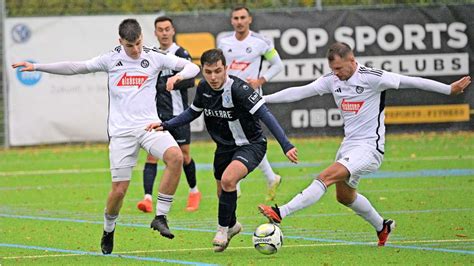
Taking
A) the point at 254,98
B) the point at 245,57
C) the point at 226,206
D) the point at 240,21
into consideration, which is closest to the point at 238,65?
the point at 245,57

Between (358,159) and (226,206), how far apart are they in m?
1.29

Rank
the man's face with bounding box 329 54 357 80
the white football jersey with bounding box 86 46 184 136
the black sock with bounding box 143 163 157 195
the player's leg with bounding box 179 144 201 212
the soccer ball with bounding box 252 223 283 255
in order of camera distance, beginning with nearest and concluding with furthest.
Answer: the soccer ball with bounding box 252 223 283 255 → the man's face with bounding box 329 54 357 80 → the white football jersey with bounding box 86 46 184 136 → the black sock with bounding box 143 163 157 195 → the player's leg with bounding box 179 144 201 212

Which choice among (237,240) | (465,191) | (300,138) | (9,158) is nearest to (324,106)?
(300,138)

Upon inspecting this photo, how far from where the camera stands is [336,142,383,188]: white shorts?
404 inches

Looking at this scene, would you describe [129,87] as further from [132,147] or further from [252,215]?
[252,215]

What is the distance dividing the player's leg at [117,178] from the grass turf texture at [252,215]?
0.62 feet

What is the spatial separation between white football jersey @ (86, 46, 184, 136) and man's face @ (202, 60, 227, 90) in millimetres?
827

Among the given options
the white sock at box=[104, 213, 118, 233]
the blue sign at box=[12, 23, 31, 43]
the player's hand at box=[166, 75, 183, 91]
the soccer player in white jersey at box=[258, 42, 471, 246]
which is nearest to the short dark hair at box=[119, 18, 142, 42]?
the player's hand at box=[166, 75, 183, 91]

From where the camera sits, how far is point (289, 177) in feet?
55.9

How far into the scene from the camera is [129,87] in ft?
35.0

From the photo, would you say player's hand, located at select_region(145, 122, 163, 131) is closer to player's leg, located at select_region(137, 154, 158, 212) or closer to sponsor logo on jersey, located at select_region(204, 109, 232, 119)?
sponsor logo on jersey, located at select_region(204, 109, 232, 119)

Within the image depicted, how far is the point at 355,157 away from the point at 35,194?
6.83 m

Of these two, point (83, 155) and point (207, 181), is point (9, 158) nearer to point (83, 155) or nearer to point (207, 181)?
point (83, 155)

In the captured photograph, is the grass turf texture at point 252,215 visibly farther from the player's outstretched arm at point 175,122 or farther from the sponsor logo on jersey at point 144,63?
the sponsor logo on jersey at point 144,63
